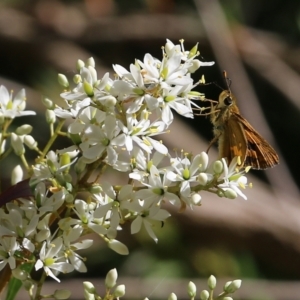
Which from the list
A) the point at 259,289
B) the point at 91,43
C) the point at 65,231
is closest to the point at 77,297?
the point at 259,289

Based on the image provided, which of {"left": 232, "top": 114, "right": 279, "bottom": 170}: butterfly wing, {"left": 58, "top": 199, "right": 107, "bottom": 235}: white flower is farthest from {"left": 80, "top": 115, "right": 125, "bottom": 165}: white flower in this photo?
{"left": 232, "top": 114, "right": 279, "bottom": 170}: butterfly wing

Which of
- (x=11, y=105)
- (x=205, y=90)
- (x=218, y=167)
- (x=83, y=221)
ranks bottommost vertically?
(x=205, y=90)

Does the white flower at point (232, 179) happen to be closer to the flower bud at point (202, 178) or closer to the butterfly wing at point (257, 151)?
the flower bud at point (202, 178)

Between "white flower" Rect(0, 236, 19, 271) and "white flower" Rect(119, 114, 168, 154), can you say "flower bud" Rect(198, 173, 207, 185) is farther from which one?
"white flower" Rect(0, 236, 19, 271)

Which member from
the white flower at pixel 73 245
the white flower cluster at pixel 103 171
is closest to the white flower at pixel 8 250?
the white flower cluster at pixel 103 171

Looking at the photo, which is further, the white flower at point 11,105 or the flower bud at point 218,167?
the white flower at point 11,105

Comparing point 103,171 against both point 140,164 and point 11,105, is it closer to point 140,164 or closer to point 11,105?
point 140,164

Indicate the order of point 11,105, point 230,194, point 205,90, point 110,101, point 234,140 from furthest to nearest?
point 205,90
point 234,140
point 11,105
point 230,194
point 110,101

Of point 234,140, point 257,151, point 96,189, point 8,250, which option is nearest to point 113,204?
point 96,189
